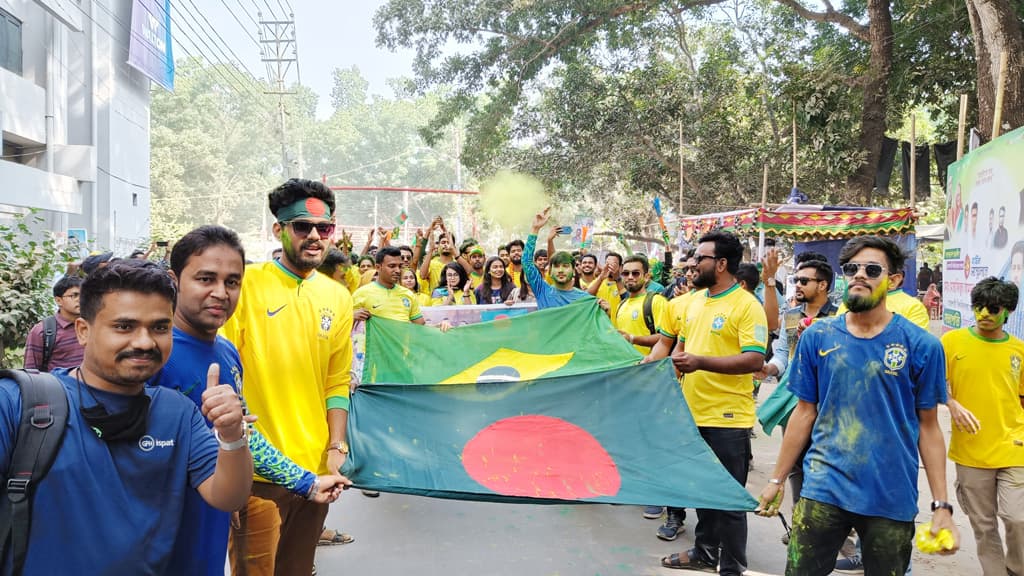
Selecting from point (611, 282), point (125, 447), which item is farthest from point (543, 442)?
point (611, 282)

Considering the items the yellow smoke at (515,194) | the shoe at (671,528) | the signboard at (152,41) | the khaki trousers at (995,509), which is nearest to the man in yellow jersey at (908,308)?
the khaki trousers at (995,509)

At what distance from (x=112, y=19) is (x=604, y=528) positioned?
2348 cm

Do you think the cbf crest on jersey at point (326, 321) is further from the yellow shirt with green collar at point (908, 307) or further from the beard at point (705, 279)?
→ the yellow shirt with green collar at point (908, 307)

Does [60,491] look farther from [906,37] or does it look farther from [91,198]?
[91,198]

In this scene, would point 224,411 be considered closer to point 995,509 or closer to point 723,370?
point 723,370

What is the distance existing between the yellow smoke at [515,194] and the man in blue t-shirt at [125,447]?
77.3 ft

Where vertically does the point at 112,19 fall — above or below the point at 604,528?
above

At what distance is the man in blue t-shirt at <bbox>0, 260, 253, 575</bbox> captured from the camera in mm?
1774

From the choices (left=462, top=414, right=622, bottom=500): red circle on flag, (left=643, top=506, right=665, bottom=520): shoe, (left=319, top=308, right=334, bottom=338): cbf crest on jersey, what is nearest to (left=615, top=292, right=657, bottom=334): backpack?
(left=643, top=506, right=665, bottom=520): shoe

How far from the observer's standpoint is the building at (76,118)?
1816 centimetres

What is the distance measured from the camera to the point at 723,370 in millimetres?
4637

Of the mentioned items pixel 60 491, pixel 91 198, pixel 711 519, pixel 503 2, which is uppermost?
pixel 503 2

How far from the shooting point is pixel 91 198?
71.3 feet

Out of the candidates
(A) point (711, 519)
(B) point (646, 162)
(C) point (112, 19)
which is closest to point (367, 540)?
(A) point (711, 519)
